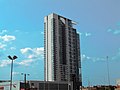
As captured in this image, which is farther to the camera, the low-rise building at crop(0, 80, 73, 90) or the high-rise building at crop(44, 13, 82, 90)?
the high-rise building at crop(44, 13, 82, 90)

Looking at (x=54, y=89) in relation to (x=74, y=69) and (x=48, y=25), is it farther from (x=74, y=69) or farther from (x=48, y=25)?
(x=48, y=25)

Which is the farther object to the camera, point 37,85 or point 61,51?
point 61,51

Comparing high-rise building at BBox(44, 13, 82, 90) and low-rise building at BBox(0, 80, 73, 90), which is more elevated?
high-rise building at BBox(44, 13, 82, 90)

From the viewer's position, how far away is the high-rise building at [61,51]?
387 ft

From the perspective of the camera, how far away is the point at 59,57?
388 ft

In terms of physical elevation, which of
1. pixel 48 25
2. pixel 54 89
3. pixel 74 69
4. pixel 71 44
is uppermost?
pixel 48 25

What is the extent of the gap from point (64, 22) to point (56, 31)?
385 inches

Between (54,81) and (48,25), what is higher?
(48,25)

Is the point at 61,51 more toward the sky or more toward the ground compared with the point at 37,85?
more toward the sky

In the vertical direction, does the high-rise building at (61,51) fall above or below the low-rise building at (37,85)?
above

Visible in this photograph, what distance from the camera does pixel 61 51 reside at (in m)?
120

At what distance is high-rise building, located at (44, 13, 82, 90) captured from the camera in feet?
387

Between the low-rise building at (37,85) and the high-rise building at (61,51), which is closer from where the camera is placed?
the low-rise building at (37,85)

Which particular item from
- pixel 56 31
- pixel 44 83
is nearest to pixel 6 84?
pixel 44 83
